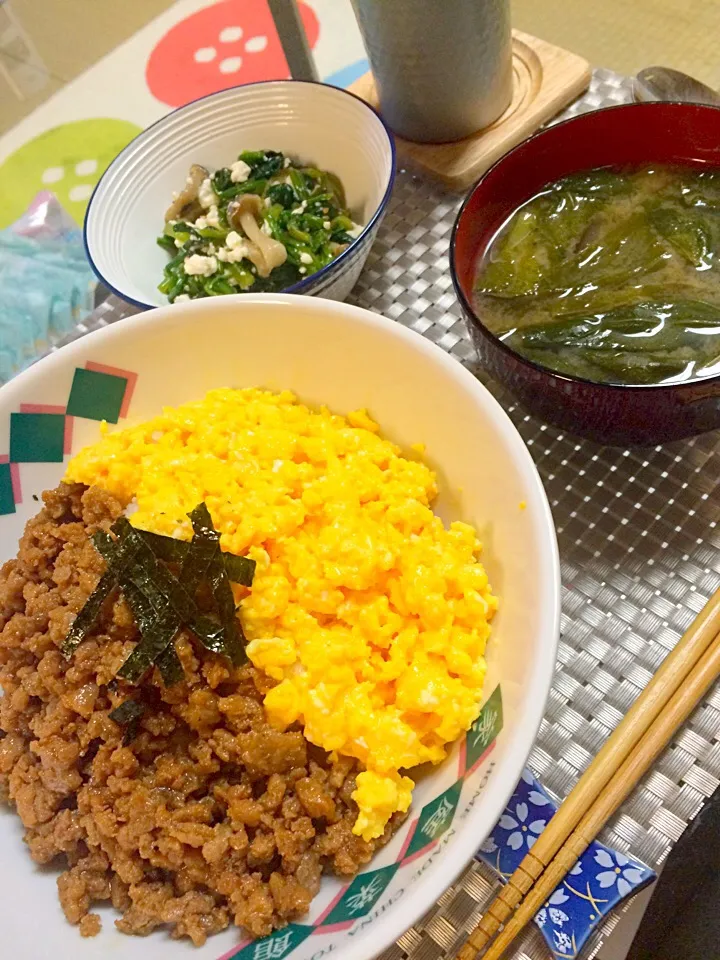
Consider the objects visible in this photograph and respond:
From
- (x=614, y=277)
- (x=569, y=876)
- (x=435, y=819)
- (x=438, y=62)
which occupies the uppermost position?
(x=438, y=62)

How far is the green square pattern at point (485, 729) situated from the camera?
45.7 inches

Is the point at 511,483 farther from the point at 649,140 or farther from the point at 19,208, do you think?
the point at 19,208

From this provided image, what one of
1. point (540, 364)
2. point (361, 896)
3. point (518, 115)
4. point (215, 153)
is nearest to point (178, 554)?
point (361, 896)

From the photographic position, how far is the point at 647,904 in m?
1.40

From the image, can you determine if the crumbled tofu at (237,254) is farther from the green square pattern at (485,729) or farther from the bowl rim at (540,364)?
the green square pattern at (485,729)

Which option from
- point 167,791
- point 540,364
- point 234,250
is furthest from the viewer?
point 234,250

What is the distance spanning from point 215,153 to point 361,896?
202 centimetres

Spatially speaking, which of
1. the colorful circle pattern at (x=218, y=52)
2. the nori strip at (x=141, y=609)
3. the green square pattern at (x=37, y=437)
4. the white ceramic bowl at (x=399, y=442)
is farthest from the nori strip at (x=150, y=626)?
the colorful circle pattern at (x=218, y=52)

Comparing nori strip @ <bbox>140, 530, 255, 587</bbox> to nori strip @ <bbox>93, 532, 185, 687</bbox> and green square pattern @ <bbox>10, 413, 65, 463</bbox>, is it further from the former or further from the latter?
green square pattern @ <bbox>10, 413, 65, 463</bbox>

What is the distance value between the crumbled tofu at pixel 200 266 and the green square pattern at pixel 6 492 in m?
0.77

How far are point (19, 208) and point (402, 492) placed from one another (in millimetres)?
2029

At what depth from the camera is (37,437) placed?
1.63 m

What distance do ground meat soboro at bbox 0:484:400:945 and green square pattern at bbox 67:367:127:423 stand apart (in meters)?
0.44

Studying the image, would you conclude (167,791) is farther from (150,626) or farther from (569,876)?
(569,876)
